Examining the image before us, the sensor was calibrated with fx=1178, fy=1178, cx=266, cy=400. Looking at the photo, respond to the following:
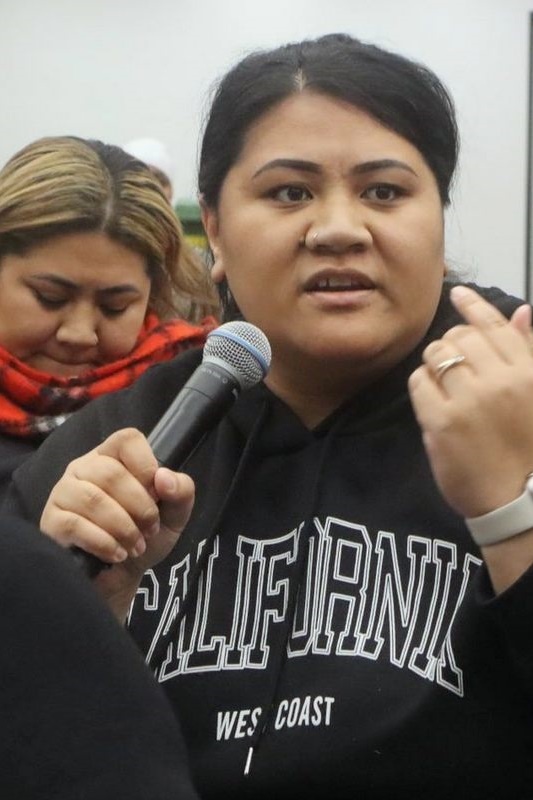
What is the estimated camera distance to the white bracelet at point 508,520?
724 mm

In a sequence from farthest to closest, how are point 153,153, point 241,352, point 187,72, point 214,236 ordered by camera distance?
point 187,72
point 153,153
point 214,236
point 241,352

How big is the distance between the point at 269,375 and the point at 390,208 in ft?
0.64

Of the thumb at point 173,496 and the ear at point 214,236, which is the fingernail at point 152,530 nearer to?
the thumb at point 173,496

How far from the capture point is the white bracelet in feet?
2.37

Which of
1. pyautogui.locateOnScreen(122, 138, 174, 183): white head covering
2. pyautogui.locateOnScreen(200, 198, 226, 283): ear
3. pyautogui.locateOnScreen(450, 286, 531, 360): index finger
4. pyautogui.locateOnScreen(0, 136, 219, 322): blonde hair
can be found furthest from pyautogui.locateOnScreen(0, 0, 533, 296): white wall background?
pyautogui.locateOnScreen(450, 286, 531, 360): index finger

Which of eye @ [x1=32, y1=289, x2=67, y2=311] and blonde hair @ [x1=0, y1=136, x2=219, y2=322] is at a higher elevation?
blonde hair @ [x1=0, y1=136, x2=219, y2=322]

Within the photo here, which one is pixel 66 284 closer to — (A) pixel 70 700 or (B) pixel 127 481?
(B) pixel 127 481

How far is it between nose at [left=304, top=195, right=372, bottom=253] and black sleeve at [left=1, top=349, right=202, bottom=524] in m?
0.22

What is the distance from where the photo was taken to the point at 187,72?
3.32 meters

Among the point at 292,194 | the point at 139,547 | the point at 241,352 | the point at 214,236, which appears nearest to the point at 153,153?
the point at 214,236

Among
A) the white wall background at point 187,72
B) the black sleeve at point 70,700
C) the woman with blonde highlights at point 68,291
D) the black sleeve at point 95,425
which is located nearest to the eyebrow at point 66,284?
the woman with blonde highlights at point 68,291

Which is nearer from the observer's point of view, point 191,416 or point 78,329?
point 191,416

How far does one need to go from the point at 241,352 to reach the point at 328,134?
22 centimetres

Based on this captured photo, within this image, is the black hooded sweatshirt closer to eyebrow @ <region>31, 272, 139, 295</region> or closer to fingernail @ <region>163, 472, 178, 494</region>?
fingernail @ <region>163, 472, 178, 494</region>
